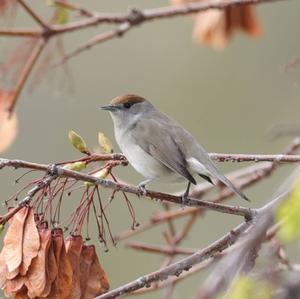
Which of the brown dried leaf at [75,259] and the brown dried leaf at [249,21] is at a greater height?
the brown dried leaf at [249,21]

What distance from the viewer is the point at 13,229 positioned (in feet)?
5.24

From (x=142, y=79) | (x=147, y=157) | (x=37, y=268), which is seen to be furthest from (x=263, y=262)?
(x=142, y=79)

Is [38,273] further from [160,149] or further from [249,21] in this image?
[249,21]

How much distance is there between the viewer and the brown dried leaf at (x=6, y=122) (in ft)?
7.80

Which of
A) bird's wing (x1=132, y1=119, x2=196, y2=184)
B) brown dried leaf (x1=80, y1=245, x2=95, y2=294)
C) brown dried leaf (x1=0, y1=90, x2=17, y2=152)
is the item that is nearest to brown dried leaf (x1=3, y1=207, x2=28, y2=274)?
brown dried leaf (x1=80, y1=245, x2=95, y2=294)

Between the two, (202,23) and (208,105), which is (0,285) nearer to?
(202,23)

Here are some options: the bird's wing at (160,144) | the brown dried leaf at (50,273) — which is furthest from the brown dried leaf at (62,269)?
Answer: the bird's wing at (160,144)

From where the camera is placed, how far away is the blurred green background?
19.5ft

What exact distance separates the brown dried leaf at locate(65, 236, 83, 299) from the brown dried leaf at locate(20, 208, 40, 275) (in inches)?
2.4

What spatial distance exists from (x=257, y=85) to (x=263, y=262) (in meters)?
5.37

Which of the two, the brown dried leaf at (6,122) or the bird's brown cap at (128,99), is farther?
the bird's brown cap at (128,99)

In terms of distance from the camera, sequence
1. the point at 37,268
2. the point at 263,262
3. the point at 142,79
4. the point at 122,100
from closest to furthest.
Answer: the point at 263,262 → the point at 37,268 → the point at 122,100 → the point at 142,79

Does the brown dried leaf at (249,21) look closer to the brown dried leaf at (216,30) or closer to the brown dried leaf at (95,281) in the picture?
the brown dried leaf at (216,30)

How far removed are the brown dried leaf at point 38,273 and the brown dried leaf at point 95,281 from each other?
0.10 m
